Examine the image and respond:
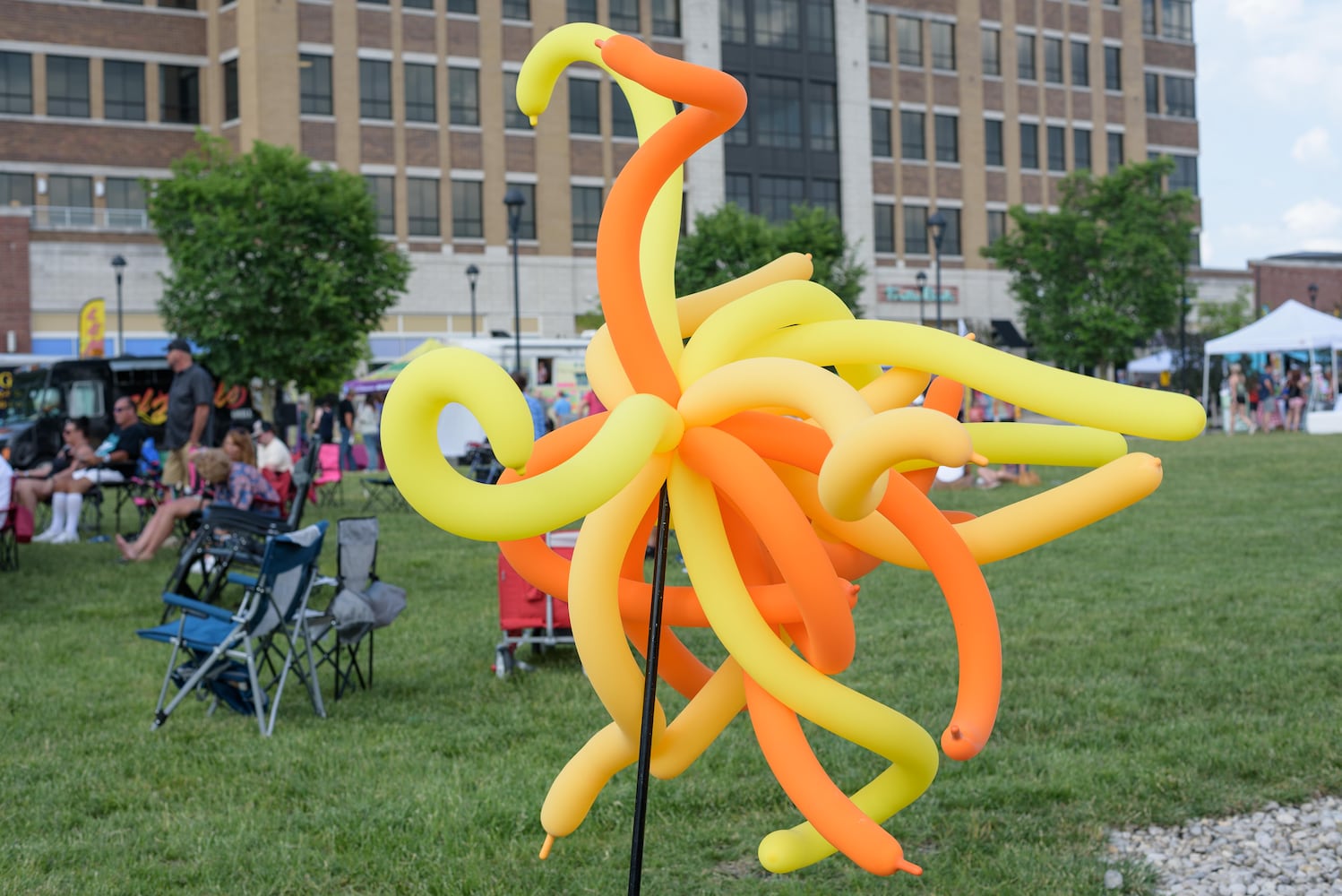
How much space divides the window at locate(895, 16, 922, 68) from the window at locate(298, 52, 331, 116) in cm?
2238

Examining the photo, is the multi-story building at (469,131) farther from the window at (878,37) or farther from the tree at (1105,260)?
the tree at (1105,260)

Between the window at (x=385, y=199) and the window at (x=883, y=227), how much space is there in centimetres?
1846

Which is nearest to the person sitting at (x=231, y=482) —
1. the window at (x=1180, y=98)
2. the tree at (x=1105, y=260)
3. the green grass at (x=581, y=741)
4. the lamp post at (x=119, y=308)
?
the green grass at (x=581, y=741)

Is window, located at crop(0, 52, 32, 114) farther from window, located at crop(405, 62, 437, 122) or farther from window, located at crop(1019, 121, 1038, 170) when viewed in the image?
window, located at crop(1019, 121, 1038, 170)

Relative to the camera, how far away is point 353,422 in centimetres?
3269

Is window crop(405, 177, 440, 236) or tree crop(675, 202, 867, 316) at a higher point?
window crop(405, 177, 440, 236)

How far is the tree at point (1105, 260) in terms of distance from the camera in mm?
44000

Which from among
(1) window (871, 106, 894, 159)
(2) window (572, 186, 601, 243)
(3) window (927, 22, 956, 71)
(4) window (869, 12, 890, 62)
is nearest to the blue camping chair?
(2) window (572, 186, 601, 243)

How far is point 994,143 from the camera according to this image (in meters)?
52.6

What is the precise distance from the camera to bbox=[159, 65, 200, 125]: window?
139 feet

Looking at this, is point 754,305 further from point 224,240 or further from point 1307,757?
point 224,240

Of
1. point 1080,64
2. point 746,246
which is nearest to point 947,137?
point 1080,64

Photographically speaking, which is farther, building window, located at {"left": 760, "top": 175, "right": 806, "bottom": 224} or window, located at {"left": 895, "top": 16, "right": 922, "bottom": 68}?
window, located at {"left": 895, "top": 16, "right": 922, "bottom": 68}

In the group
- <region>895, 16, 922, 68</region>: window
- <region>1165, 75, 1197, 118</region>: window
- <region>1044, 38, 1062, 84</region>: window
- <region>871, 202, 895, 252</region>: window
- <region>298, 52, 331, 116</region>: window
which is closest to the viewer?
<region>298, 52, 331, 116</region>: window
